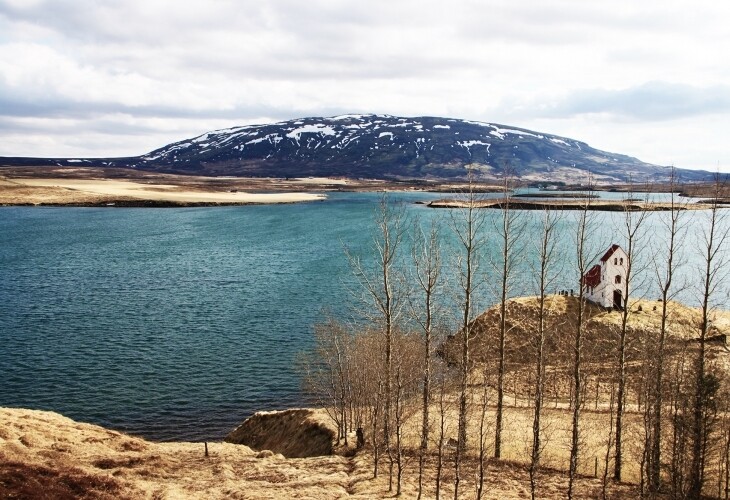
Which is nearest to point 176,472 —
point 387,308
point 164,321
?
point 387,308

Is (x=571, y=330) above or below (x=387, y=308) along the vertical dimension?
below

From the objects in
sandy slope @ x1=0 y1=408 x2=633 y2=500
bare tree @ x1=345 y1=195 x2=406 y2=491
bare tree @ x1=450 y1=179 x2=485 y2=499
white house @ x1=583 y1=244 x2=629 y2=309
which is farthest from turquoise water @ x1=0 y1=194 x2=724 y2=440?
bare tree @ x1=450 y1=179 x2=485 y2=499

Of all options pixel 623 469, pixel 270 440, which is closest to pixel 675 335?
pixel 623 469

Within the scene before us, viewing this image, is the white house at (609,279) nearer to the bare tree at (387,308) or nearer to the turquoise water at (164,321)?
the turquoise water at (164,321)

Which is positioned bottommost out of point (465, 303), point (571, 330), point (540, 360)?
point (571, 330)

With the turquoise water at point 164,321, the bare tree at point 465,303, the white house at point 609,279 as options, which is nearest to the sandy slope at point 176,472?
the bare tree at point 465,303

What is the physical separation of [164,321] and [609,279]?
163ft

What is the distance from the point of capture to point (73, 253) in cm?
10256

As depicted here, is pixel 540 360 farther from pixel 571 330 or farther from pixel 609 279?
pixel 609 279

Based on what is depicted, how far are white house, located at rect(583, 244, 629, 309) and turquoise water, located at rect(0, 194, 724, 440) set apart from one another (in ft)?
17.9

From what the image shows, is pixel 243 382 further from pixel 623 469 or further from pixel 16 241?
pixel 16 241

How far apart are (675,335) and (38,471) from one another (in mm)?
50624

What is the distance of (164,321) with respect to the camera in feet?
201

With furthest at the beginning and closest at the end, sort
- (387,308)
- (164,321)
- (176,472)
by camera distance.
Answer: (164,321) < (387,308) < (176,472)
